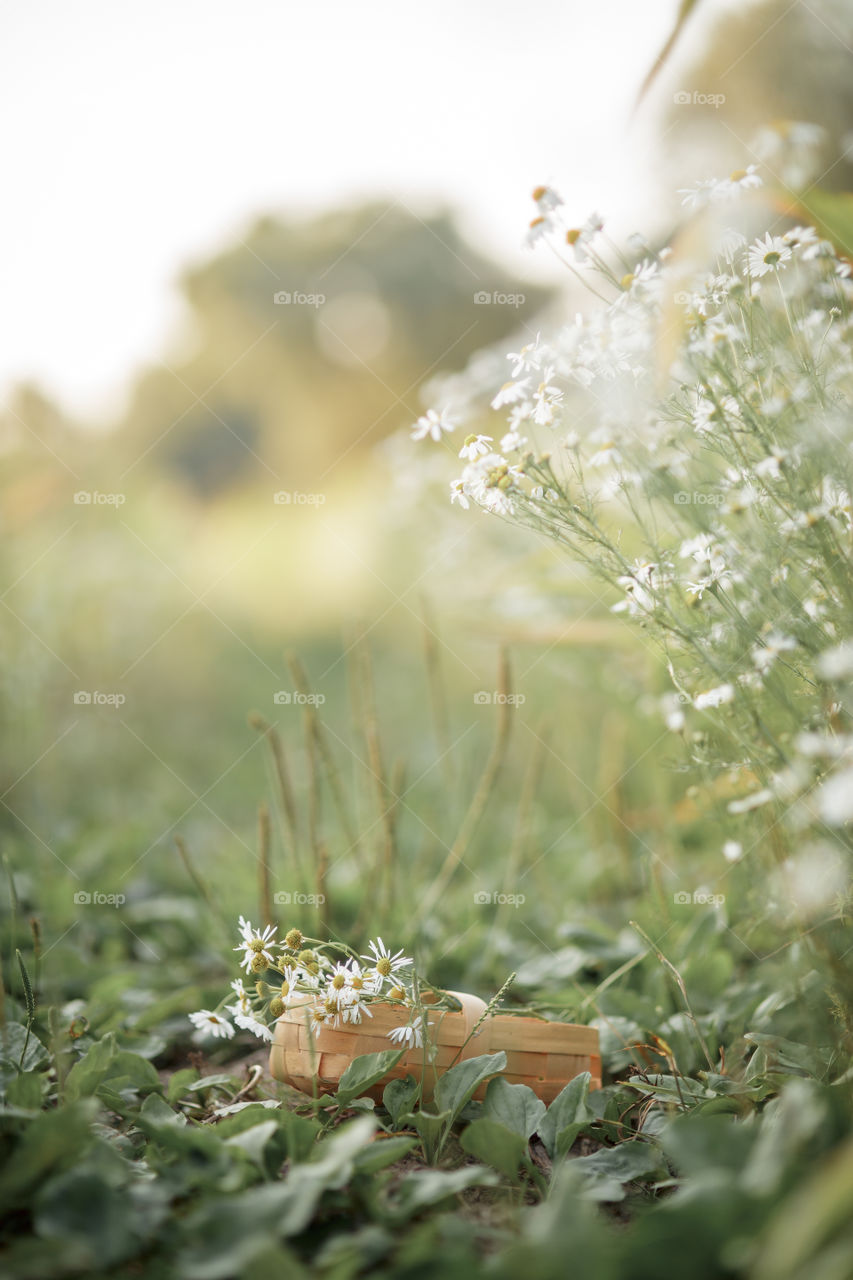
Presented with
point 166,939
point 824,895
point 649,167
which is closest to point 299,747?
point 166,939

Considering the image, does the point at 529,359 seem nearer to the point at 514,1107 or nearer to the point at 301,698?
the point at 301,698

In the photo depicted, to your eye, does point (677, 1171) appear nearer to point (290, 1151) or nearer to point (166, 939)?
point (290, 1151)

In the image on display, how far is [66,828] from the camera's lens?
2.10 meters

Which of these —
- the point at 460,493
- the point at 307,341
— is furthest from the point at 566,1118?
the point at 307,341

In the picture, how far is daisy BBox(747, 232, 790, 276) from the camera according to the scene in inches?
36.0

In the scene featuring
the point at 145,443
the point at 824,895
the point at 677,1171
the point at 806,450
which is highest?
the point at 145,443

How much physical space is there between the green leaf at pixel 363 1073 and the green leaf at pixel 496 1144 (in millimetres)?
105

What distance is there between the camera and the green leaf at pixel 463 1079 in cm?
87

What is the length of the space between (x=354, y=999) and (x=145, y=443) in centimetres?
511

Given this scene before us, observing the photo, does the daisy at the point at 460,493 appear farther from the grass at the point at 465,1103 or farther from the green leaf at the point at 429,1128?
the green leaf at the point at 429,1128

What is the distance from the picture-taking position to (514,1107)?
2.94 ft

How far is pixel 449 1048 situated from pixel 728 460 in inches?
29.7

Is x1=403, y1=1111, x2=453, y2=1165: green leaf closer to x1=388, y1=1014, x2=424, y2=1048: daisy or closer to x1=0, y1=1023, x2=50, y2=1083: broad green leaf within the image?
x1=388, y1=1014, x2=424, y2=1048: daisy

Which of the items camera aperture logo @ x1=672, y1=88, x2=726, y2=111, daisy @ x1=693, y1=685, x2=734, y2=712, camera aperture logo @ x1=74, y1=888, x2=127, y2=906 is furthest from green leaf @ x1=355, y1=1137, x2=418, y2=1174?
camera aperture logo @ x1=672, y1=88, x2=726, y2=111
